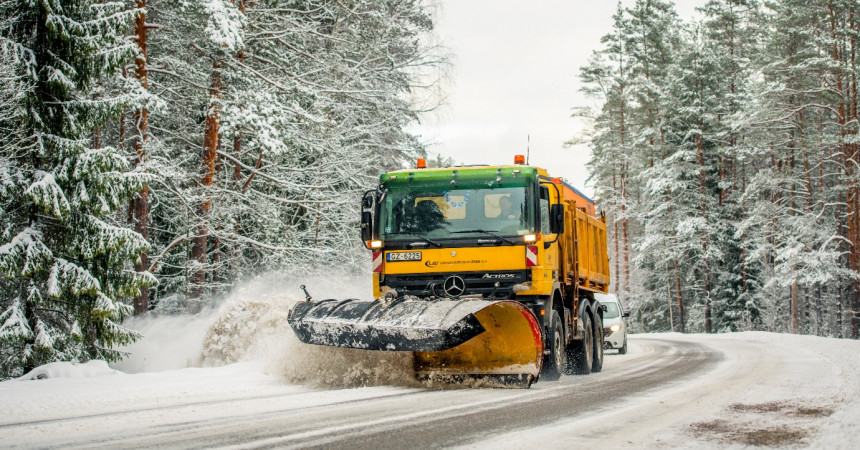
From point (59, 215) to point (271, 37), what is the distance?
8204mm

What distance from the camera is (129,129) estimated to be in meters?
19.1

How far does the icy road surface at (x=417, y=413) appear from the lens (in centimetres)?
522

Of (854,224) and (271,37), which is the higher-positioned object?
(271,37)

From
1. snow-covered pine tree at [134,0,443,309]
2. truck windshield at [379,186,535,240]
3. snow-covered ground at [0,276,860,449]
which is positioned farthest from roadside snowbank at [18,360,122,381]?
snow-covered pine tree at [134,0,443,309]

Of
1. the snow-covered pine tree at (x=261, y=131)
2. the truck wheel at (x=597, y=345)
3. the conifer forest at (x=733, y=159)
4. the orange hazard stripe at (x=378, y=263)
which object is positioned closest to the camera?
the orange hazard stripe at (x=378, y=263)

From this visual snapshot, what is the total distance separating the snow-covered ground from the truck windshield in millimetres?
1785

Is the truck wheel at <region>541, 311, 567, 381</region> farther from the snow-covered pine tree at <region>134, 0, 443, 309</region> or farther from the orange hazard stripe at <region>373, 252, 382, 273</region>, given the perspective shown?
the snow-covered pine tree at <region>134, 0, 443, 309</region>

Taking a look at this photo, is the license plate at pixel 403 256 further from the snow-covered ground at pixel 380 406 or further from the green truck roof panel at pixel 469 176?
the snow-covered ground at pixel 380 406

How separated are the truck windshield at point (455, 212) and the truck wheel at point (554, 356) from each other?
1.35 meters

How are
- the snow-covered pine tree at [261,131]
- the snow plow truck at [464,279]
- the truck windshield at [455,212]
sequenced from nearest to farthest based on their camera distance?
1. the snow plow truck at [464,279]
2. the truck windshield at [455,212]
3. the snow-covered pine tree at [261,131]

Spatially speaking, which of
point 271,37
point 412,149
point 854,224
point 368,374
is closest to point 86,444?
point 368,374

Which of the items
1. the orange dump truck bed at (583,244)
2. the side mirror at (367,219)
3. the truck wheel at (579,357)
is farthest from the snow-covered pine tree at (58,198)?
the truck wheel at (579,357)

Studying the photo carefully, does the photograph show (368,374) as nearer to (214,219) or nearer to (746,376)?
Result: (746,376)

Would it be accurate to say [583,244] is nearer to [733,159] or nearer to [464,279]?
[464,279]
